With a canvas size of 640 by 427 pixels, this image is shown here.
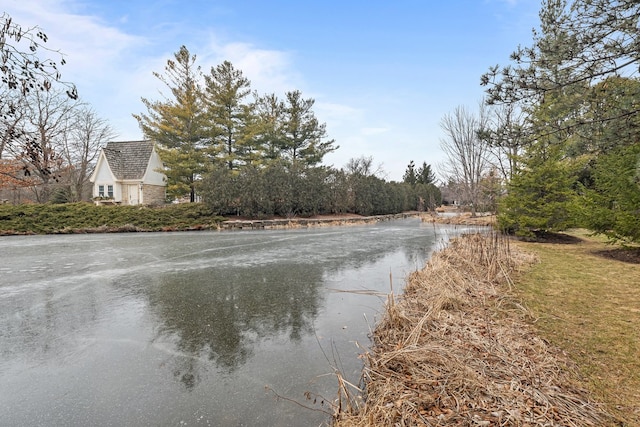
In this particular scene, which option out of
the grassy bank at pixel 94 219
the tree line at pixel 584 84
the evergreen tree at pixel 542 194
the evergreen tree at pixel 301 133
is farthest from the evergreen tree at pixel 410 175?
the tree line at pixel 584 84

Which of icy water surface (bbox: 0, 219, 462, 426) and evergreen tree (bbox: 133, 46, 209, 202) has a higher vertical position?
evergreen tree (bbox: 133, 46, 209, 202)

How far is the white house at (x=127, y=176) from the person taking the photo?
2316 centimetres

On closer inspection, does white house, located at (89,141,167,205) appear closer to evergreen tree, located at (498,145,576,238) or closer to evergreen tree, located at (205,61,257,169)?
evergreen tree, located at (205,61,257,169)

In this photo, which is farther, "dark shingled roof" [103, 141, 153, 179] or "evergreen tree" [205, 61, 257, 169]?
"dark shingled roof" [103, 141, 153, 179]

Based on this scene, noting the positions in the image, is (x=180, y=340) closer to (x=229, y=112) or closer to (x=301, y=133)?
(x=229, y=112)

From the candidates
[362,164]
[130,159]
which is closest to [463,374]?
[130,159]

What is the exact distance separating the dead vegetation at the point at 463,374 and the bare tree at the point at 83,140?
2828 cm

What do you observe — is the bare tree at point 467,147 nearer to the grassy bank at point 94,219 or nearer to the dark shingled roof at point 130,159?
the grassy bank at point 94,219

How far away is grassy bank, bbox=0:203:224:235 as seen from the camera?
49.9 ft

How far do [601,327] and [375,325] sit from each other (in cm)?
224

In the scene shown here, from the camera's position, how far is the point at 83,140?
25.1m

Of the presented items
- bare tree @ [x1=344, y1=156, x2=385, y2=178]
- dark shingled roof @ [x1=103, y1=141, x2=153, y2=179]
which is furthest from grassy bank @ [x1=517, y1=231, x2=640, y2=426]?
bare tree @ [x1=344, y1=156, x2=385, y2=178]

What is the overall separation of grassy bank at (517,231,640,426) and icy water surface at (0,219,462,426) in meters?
1.72

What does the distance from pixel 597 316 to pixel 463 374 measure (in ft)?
8.09
